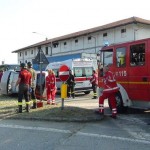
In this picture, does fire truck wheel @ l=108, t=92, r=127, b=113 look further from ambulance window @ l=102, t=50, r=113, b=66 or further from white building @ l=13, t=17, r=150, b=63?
white building @ l=13, t=17, r=150, b=63

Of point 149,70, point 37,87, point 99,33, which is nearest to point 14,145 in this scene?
point 149,70

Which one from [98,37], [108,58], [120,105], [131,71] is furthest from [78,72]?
[98,37]

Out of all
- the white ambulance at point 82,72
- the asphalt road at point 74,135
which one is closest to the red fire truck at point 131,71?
the asphalt road at point 74,135

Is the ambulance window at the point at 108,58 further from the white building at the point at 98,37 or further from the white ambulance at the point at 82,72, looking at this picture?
the white building at the point at 98,37

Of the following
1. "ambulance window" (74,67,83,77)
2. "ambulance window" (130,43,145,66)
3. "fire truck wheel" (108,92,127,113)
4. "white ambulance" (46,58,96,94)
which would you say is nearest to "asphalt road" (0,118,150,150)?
"fire truck wheel" (108,92,127,113)

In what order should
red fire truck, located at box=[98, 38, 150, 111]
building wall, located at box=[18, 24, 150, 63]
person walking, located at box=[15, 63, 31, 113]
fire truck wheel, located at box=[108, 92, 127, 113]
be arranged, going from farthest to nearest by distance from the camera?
1. building wall, located at box=[18, 24, 150, 63]
2. person walking, located at box=[15, 63, 31, 113]
3. fire truck wheel, located at box=[108, 92, 127, 113]
4. red fire truck, located at box=[98, 38, 150, 111]

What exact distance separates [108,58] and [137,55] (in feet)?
5.34

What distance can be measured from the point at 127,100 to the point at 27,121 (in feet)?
11.8

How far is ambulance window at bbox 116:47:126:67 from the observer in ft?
38.7

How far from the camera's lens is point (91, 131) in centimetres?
874

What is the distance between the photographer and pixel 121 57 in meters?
11.9

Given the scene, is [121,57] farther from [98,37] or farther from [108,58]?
[98,37]

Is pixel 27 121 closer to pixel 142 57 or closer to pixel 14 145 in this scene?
pixel 14 145

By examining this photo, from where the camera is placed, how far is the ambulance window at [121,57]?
11.8 meters
